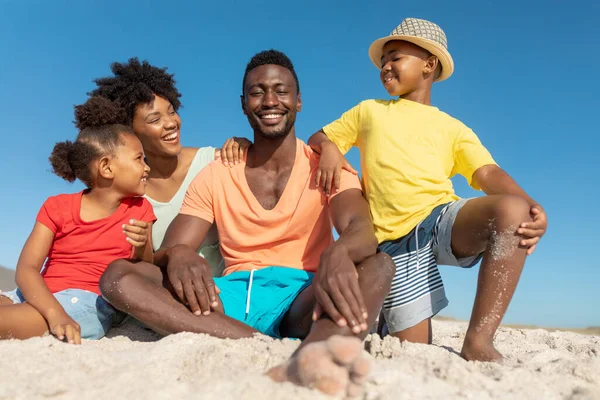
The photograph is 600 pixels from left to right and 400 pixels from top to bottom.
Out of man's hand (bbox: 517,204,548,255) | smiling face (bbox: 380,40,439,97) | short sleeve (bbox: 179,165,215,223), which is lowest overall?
short sleeve (bbox: 179,165,215,223)

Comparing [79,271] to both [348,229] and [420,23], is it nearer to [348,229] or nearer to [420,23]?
[348,229]

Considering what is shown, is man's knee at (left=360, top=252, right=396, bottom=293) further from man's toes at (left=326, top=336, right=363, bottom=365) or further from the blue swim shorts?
man's toes at (left=326, top=336, right=363, bottom=365)

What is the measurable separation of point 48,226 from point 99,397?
198 centimetres

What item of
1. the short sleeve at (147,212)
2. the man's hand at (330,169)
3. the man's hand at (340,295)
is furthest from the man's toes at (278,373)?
the short sleeve at (147,212)

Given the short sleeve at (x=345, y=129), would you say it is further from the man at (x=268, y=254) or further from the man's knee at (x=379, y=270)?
the man's knee at (x=379, y=270)

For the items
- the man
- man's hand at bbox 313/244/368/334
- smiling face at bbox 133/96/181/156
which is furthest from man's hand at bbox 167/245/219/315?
smiling face at bbox 133/96/181/156

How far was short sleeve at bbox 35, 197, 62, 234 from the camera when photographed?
11.4 ft

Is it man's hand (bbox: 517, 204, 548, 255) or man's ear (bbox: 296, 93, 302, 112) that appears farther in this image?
man's ear (bbox: 296, 93, 302, 112)

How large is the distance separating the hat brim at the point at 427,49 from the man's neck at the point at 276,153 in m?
0.94

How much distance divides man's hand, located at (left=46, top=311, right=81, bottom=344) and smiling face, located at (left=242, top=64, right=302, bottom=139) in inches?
67.6

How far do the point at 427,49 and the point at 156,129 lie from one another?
7.20 feet

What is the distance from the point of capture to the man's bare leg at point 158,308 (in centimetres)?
290

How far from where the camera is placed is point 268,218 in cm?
346

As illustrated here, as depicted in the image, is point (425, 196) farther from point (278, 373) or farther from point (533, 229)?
point (278, 373)
